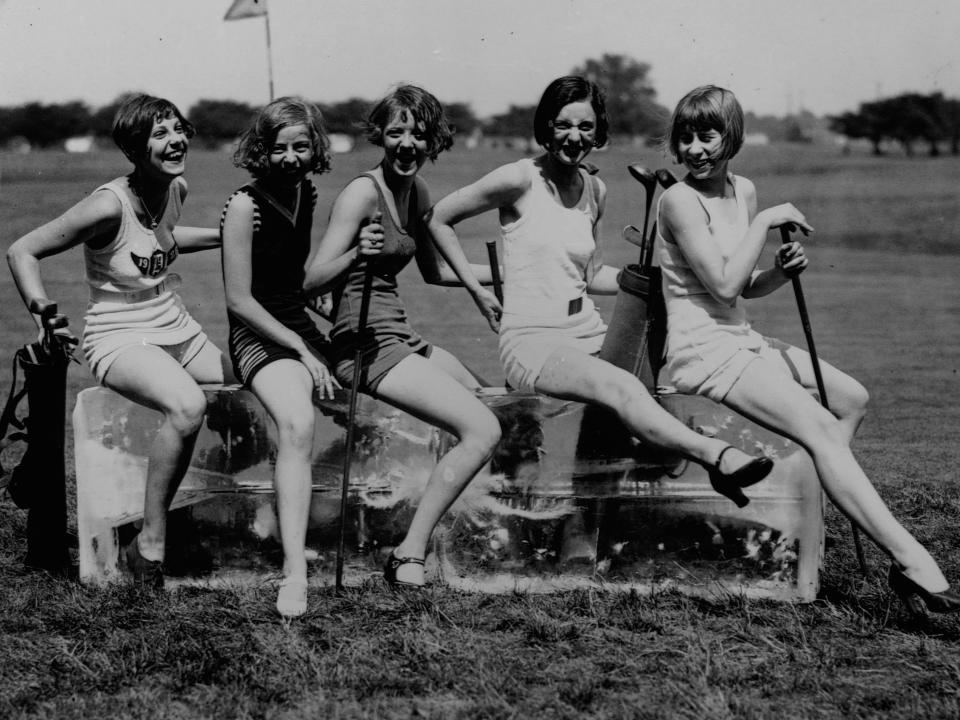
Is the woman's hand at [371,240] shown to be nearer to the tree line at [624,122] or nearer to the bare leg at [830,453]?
the bare leg at [830,453]

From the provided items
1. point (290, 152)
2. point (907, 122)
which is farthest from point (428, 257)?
point (907, 122)

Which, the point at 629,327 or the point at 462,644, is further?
the point at 629,327

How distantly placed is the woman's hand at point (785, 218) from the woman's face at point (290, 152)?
1.70m

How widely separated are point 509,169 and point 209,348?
4.56 feet

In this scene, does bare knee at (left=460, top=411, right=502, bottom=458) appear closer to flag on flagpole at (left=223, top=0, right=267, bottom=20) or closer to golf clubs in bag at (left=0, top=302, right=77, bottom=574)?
golf clubs in bag at (left=0, top=302, right=77, bottom=574)

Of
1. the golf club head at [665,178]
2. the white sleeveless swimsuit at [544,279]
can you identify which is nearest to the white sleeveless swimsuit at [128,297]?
the white sleeveless swimsuit at [544,279]

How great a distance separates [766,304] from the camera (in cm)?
1579

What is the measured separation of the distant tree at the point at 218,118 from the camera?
46500 millimetres

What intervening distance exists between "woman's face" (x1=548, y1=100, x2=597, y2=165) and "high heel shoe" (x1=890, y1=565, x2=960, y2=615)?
193 centimetres

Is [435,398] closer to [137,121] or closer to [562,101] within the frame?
[562,101]

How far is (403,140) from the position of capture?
471 centimetres

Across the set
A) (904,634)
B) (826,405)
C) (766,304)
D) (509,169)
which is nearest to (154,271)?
(509,169)

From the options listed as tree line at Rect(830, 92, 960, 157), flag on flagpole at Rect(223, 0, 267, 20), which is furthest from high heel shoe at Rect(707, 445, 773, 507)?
tree line at Rect(830, 92, 960, 157)

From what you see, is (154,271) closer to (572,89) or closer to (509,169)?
(509,169)
